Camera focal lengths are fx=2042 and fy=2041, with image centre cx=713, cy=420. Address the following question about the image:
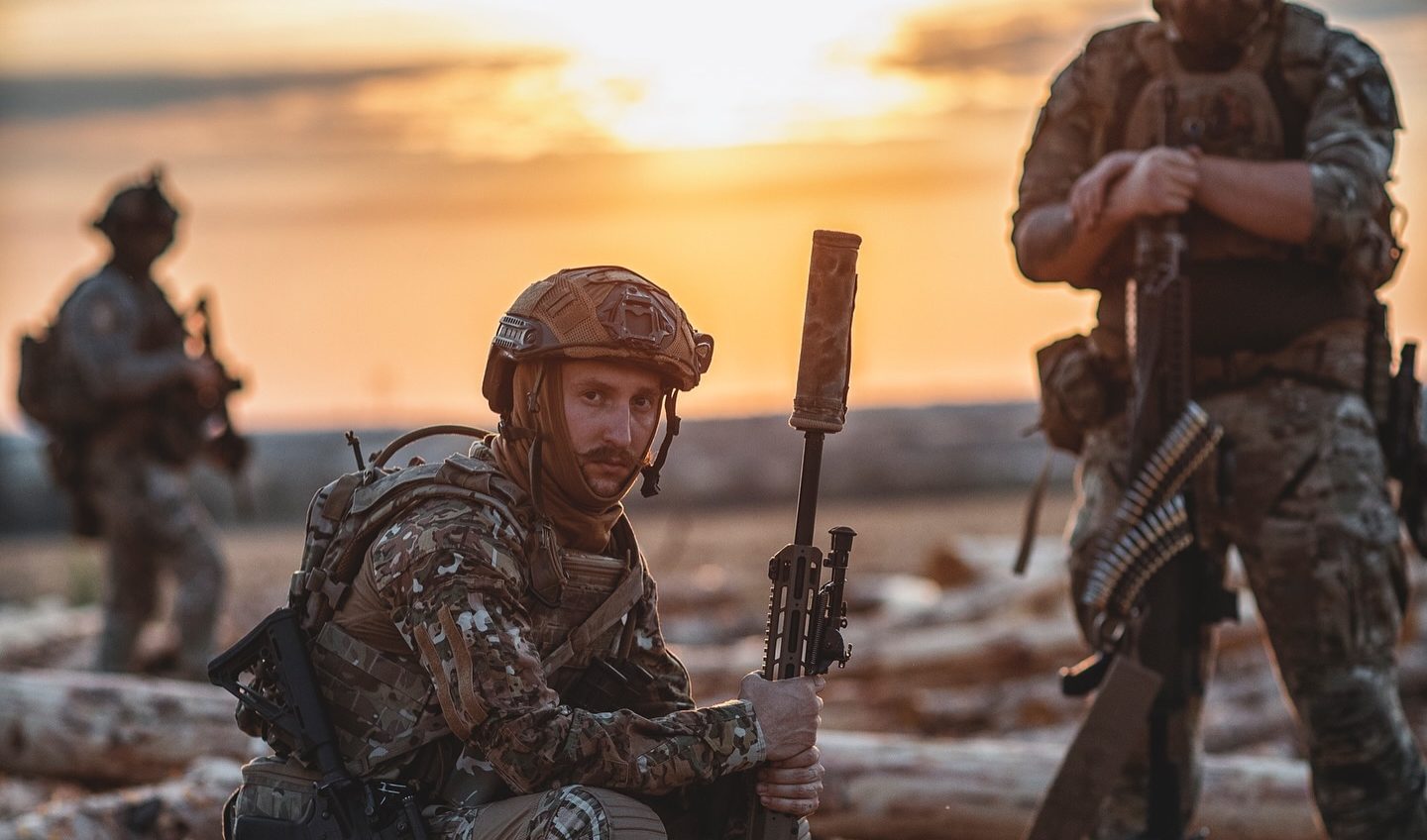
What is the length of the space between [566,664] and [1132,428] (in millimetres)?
2023

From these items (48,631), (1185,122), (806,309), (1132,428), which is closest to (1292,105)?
(1185,122)

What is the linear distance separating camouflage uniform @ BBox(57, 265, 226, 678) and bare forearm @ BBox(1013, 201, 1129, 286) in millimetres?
6191

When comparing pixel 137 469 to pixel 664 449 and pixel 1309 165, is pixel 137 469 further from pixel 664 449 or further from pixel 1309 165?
pixel 1309 165

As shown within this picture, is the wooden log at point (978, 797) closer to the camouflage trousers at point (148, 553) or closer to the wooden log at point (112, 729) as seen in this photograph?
the wooden log at point (112, 729)

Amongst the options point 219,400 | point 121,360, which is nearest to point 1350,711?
point 121,360

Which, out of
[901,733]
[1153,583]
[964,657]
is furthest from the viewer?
[964,657]

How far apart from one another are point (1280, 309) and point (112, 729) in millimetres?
4981

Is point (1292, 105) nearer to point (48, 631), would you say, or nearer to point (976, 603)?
point (976, 603)

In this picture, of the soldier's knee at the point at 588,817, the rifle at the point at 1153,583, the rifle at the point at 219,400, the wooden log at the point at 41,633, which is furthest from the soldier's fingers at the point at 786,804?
the wooden log at the point at 41,633

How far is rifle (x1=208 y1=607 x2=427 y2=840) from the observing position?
14.9 feet

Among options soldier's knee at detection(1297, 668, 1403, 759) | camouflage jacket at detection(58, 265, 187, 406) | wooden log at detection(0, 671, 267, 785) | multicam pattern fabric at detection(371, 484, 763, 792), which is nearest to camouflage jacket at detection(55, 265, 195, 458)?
camouflage jacket at detection(58, 265, 187, 406)

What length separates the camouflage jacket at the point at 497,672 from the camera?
14.1 ft

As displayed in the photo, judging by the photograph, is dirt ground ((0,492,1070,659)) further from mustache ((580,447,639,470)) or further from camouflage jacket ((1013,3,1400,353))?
mustache ((580,447,639,470))

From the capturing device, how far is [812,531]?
466cm
